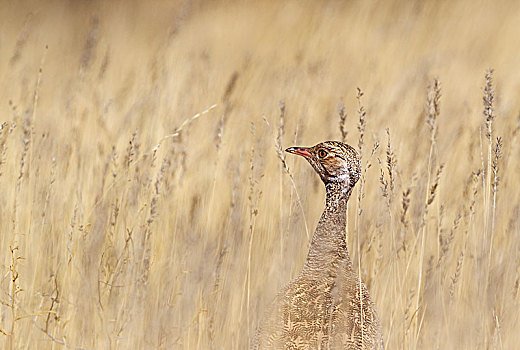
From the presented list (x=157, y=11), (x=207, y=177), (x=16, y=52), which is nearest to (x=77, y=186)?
(x=16, y=52)

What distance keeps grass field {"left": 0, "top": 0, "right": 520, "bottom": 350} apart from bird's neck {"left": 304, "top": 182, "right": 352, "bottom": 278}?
0.29 feet

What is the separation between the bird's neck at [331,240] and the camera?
2254 mm

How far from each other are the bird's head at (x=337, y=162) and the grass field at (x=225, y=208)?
73mm

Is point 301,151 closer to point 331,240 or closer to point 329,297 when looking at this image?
point 331,240

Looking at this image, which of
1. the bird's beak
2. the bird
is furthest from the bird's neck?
the bird's beak

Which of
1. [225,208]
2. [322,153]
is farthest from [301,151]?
[225,208]

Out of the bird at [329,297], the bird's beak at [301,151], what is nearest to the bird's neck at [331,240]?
the bird at [329,297]

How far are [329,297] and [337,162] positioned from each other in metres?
0.44

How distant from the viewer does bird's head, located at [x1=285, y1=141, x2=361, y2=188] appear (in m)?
2.31

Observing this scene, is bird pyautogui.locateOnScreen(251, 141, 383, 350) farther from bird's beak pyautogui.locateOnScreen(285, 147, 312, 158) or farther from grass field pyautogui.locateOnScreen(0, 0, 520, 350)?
grass field pyautogui.locateOnScreen(0, 0, 520, 350)

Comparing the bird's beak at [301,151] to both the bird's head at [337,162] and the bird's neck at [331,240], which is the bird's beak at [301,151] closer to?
the bird's head at [337,162]

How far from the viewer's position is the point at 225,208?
13.0ft

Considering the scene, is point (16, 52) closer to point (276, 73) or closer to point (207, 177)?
point (207, 177)

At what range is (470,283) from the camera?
306 cm
